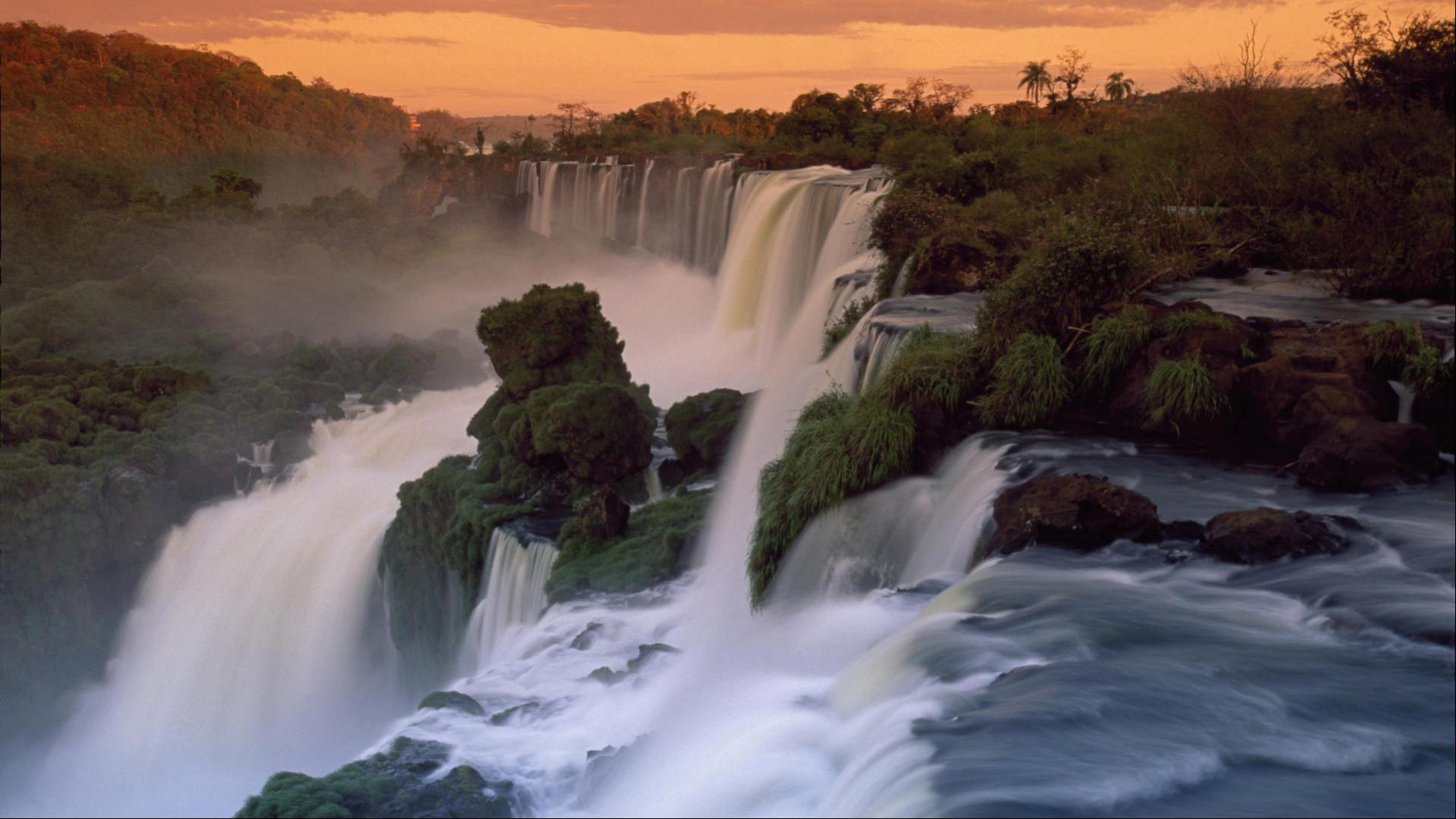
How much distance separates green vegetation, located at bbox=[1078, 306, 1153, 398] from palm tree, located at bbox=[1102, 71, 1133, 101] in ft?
98.9

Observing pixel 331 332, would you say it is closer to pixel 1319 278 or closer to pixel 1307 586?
pixel 1319 278

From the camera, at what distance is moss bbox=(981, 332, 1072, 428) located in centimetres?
958

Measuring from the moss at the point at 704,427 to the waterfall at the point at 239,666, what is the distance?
186 inches

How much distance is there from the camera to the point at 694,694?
791 centimetres

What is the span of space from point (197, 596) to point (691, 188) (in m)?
18.1

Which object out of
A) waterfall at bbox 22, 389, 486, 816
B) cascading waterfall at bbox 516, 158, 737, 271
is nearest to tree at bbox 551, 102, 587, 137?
cascading waterfall at bbox 516, 158, 737, 271

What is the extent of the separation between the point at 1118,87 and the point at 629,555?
3535 centimetres

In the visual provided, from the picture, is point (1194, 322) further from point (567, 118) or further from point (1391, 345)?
point (567, 118)

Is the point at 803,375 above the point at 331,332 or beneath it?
above

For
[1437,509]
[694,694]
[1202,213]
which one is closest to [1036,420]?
[1437,509]

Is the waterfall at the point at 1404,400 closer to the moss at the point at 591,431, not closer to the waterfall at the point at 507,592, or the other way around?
the waterfall at the point at 507,592

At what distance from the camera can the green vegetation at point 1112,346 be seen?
969 centimetres

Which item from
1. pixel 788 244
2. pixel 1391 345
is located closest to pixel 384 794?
pixel 1391 345

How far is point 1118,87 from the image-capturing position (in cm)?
4069
